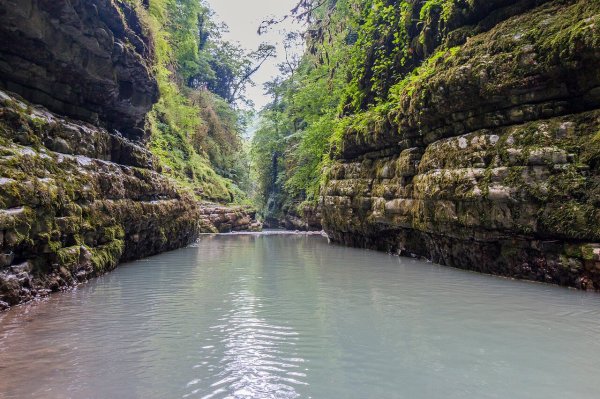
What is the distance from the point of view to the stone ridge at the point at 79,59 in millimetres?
8023

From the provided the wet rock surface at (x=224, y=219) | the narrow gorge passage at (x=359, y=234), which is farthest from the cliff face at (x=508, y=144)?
the wet rock surface at (x=224, y=219)

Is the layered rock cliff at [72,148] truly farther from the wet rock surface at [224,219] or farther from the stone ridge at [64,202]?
the wet rock surface at [224,219]

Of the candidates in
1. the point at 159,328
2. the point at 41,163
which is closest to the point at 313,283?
the point at 159,328

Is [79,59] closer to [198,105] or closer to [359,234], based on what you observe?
[359,234]

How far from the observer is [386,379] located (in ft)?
11.1

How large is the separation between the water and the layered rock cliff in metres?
Result: 0.94

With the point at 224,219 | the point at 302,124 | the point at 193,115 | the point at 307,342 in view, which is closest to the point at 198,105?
the point at 193,115

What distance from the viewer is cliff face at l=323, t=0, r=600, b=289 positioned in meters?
6.72

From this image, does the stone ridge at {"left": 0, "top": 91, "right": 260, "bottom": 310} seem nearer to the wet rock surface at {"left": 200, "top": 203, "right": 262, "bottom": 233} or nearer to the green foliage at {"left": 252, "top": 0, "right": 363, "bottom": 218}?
the green foliage at {"left": 252, "top": 0, "right": 363, "bottom": 218}

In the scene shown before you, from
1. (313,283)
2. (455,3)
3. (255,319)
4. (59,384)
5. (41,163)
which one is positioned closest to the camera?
(59,384)

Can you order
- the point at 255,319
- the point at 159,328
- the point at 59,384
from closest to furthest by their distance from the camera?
1. the point at 59,384
2. the point at 159,328
3. the point at 255,319

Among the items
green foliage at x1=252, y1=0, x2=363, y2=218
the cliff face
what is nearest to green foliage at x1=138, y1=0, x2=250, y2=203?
green foliage at x1=252, y1=0, x2=363, y2=218

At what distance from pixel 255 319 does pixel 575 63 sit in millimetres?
6794

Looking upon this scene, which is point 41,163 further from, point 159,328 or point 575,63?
point 575,63
